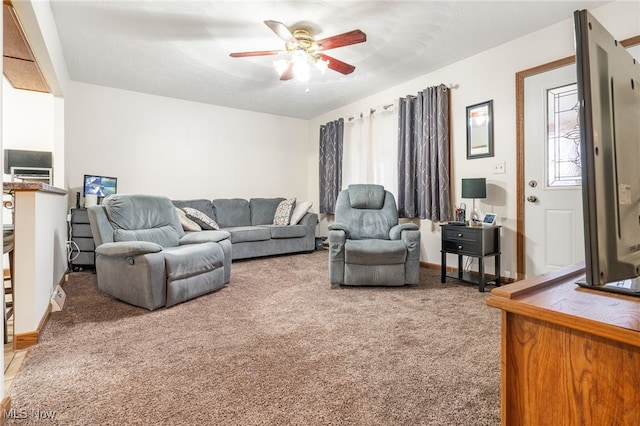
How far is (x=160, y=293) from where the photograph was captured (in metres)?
2.51

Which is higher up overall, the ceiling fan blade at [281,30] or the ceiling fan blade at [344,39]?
the ceiling fan blade at [281,30]

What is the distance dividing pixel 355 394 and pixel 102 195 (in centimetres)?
410

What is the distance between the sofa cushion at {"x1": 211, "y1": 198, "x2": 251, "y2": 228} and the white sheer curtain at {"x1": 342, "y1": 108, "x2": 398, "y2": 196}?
1.67 meters

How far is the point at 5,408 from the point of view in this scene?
50.8 inches

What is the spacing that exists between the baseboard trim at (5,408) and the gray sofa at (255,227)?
Answer: 10.5ft

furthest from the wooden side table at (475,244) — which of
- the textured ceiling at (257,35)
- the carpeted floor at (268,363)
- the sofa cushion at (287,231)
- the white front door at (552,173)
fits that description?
the sofa cushion at (287,231)

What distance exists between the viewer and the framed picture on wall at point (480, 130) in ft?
11.2

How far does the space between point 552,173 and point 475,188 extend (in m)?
0.65

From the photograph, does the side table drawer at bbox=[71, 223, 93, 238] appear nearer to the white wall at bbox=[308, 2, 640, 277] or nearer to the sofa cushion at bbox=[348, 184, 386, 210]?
the sofa cushion at bbox=[348, 184, 386, 210]

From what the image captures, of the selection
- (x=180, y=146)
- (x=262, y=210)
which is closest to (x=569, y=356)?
(x=262, y=210)

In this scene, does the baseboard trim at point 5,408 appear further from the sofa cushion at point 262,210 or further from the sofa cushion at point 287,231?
the sofa cushion at point 262,210

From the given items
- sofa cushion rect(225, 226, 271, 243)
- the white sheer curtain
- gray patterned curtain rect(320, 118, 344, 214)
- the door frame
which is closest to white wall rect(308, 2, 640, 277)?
the door frame

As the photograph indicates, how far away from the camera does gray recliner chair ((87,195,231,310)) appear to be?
2.47 meters

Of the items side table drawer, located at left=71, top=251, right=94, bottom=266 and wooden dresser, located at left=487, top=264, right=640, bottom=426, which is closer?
wooden dresser, located at left=487, top=264, right=640, bottom=426
